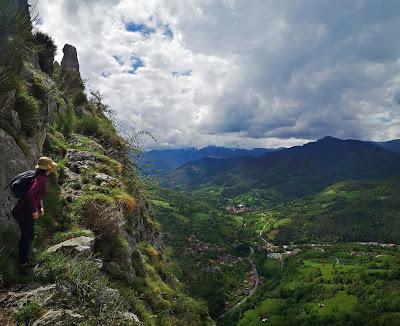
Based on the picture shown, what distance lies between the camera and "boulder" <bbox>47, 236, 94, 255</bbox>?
444 inches

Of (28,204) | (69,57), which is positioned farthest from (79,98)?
(28,204)

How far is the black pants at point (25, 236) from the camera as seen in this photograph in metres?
10.2

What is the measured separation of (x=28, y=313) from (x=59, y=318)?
73 cm

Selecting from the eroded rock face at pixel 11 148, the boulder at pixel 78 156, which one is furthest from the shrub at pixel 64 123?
the eroded rock face at pixel 11 148

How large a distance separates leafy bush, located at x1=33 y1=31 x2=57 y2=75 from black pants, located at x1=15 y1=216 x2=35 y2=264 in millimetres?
20910

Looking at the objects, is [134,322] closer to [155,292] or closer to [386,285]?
[155,292]

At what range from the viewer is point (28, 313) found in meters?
8.58

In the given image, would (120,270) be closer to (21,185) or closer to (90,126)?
(21,185)

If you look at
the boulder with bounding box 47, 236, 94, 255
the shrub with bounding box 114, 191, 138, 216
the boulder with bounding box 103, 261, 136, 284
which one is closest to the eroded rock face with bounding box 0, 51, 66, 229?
the boulder with bounding box 47, 236, 94, 255

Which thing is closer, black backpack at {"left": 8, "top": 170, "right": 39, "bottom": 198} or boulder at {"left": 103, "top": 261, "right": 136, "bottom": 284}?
black backpack at {"left": 8, "top": 170, "right": 39, "bottom": 198}

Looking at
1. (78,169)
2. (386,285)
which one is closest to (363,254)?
(386,285)

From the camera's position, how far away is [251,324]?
119062mm

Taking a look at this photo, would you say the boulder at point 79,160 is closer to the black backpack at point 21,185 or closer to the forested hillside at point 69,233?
the forested hillside at point 69,233

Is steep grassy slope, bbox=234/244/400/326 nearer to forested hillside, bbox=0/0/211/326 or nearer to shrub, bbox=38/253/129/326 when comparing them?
forested hillside, bbox=0/0/211/326
